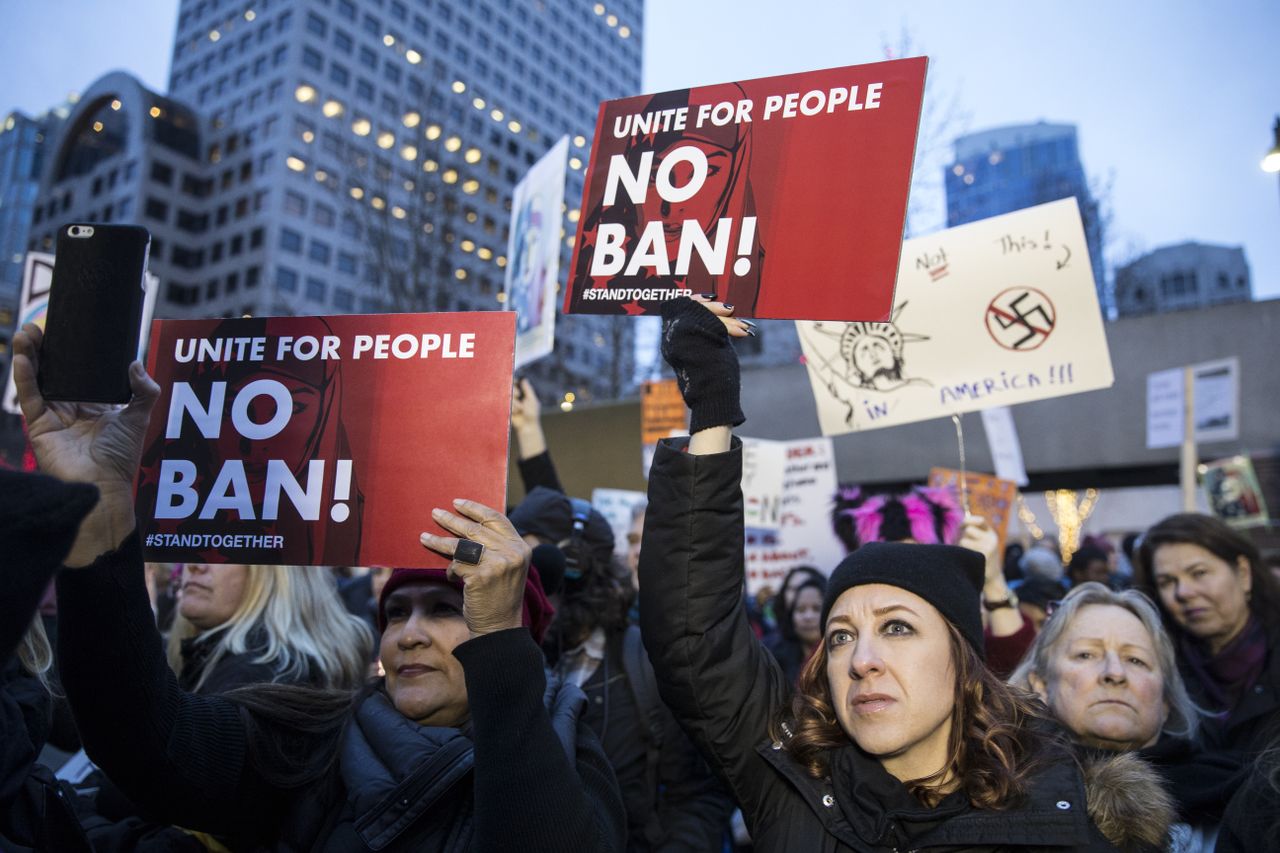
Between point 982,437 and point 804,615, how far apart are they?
10059 millimetres

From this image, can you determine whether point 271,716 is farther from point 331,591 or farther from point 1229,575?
point 1229,575

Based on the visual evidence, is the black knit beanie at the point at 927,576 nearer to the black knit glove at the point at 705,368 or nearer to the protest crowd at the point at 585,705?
the protest crowd at the point at 585,705

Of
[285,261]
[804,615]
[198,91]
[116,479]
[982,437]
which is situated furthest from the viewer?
[198,91]

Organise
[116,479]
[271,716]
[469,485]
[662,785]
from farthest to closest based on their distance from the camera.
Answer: [662,785] < [271,716] < [469,485] < [116,479]

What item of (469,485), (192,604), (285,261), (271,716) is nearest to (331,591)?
(192,604)

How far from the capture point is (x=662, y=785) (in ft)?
10.1

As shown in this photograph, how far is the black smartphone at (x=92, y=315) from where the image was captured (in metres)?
1.68

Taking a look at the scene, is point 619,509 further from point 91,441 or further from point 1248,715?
point 91,441

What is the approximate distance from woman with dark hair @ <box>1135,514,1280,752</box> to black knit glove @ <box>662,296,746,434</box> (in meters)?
2.39

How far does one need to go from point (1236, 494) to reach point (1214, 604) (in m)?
5.42

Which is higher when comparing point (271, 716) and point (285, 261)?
point (285, 261)

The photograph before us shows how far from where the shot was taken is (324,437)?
79.1 inches


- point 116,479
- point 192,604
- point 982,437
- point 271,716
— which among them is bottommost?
point 271,716

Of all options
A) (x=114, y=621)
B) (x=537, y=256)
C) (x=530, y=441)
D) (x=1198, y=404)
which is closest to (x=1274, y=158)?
(x=1198, y=404)
